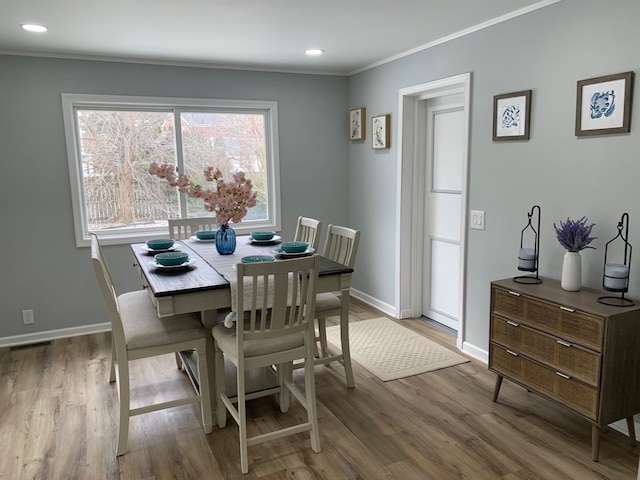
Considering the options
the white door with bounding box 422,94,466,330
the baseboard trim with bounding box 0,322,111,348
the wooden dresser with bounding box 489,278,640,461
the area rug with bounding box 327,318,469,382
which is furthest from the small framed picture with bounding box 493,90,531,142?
the baseboard trim with bounding box 0,322,111,348

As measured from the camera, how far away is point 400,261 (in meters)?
4.40

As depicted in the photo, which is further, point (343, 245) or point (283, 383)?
point (343, 245)

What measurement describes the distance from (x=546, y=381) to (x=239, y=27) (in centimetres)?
289

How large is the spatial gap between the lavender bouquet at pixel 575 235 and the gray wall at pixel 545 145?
0.13m

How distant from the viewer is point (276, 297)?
2232mm

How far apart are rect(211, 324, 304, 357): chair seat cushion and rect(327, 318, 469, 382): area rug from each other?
1075 millimetres

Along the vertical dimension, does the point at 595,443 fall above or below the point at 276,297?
below

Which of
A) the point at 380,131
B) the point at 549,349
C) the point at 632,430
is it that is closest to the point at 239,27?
the point at 380,131

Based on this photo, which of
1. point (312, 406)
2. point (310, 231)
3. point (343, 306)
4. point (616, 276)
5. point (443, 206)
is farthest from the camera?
point (443, 206)

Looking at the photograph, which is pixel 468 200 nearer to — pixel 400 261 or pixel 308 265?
pixel 400 261

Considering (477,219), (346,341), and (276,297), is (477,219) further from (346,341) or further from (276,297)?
(276,297)

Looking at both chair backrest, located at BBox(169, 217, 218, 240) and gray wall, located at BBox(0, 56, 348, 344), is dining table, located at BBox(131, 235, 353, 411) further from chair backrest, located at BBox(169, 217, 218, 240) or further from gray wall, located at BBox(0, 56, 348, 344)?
gray wall, located at BBox(0, 56, 348, 344)

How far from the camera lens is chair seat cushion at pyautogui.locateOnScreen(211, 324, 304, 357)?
2.33 metres

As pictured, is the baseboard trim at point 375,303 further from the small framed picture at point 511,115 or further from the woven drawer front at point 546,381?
the small framed picture at point 511,115
